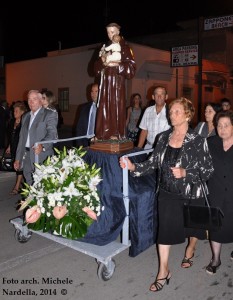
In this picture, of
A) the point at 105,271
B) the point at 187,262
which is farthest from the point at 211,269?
the point at 105,271

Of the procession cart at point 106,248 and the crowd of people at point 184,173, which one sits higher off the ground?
the crowd of people at point 184,173

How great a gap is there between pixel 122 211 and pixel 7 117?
7600mm

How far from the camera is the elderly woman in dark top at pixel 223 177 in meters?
3.66

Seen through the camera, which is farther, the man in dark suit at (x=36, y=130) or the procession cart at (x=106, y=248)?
the man in dark suit at (x=36, y=130)

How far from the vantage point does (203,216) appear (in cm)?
330

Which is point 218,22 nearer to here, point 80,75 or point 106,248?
point 106,248

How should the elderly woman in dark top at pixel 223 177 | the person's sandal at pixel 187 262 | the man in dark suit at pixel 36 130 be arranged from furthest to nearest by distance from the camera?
1. the man in dark suit at pixel 36 130
2. the person's sandal at pixel 187 262
3. the elderly woman in dark top at pixel 223 177

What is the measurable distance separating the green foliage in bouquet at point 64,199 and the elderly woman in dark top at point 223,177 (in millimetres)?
1257

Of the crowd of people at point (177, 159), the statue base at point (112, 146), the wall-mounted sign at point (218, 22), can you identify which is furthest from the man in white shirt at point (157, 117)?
the wall-mounted sign at point (218, 22)

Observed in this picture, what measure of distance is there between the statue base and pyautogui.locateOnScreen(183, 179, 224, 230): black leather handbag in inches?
46.9

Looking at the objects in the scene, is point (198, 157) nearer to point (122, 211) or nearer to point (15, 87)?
point (122, 211)

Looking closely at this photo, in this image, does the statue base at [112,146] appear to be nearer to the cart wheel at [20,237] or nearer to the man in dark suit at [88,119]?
the cart wheel at [20,237]

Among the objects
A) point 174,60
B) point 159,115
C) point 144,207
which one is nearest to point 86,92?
point 174,60

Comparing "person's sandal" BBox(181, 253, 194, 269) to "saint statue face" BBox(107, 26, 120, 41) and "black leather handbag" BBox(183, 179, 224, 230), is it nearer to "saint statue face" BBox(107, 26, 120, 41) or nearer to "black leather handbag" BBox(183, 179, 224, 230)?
"black leather handbag" BBox(183, 179, 224, 230)
